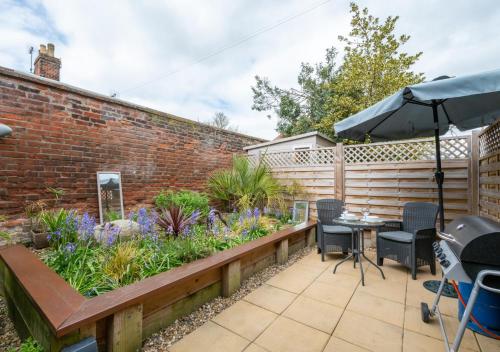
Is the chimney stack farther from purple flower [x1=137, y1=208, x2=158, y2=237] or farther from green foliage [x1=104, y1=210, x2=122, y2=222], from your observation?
purple flower [x1=137, y1=208, x2=158, y2=237]

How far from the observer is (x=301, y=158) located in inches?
226

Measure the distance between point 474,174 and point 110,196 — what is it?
619cm

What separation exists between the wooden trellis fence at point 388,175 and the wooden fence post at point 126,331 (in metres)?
4.19

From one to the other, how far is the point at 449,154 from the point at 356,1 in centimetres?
796

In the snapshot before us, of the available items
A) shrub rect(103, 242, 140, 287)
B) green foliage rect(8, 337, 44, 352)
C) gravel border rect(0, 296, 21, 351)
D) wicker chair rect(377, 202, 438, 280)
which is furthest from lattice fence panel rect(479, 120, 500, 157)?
gravel border rect(0, 296, 21, 351)

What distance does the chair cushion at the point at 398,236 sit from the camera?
3281 millimetres

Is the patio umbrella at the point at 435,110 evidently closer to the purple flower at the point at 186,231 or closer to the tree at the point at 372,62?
the purple flower at the point at 186,231

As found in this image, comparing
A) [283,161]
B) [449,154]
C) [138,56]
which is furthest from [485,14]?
[138,56]

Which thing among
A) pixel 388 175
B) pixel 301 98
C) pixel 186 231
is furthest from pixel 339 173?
pixel 301 98

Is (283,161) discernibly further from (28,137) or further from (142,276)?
(28,137)

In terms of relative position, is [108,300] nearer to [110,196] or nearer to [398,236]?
[110,196]

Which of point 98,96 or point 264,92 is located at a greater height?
point 264,92

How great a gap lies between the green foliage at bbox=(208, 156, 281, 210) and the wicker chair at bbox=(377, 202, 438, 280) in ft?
7.53

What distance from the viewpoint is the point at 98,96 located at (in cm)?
427
